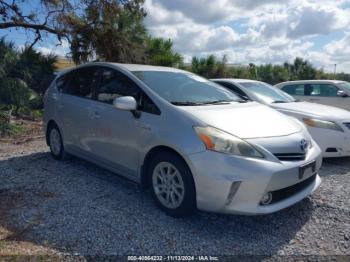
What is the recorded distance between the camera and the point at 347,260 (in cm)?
306

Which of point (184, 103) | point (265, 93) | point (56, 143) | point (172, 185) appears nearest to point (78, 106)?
point (56, 143)

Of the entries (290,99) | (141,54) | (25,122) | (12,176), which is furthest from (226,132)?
(141,54)

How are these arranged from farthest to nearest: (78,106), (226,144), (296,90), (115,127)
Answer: (296,90)
(78,106)
(115,127)
(226,144)

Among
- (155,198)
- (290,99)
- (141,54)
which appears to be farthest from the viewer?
(141,54)

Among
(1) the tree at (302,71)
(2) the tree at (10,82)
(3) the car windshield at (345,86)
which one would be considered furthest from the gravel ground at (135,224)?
(1) the tree at (302,71)

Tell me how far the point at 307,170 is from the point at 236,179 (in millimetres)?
938

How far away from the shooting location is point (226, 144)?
3398 millimetres

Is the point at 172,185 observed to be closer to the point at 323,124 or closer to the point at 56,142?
the point at 56,142

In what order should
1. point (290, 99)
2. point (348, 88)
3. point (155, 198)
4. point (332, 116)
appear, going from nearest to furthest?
point (155, 198) < point (332, 116) < point (290, 99) < point (348, 88)

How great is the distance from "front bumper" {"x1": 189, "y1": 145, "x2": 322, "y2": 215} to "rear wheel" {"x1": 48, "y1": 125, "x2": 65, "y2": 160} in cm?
307

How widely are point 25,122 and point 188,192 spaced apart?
7.91 m

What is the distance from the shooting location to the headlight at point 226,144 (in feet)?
11.1

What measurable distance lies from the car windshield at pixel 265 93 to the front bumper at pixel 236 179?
11.6ft

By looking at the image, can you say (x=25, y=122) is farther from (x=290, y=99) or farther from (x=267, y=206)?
(x=267, y=206)
